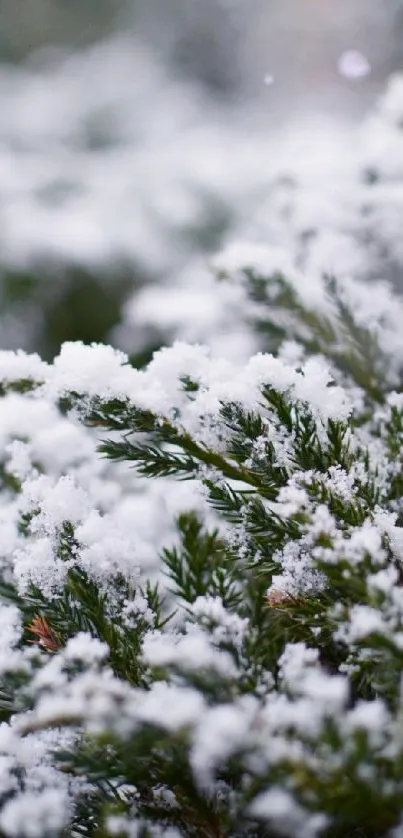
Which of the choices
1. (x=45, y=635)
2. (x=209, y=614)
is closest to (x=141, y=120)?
(x=45, y=635)

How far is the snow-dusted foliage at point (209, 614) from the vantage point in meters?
0.45

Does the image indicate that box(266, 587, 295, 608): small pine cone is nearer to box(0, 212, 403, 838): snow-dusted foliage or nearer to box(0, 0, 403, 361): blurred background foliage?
box(0, 212, 403, 838): snow-dusted foliage

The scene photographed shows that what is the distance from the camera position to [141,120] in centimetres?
304

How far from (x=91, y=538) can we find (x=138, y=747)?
23cm

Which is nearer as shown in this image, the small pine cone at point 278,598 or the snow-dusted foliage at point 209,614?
the snow-dusted foliage at point 209,614

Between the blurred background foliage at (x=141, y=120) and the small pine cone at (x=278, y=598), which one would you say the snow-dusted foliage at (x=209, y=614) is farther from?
the blurred background foliage at (x=141, y=120)

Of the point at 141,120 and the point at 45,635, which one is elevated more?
the point at 141,120

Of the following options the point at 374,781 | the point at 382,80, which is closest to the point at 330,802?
the point at 374,781

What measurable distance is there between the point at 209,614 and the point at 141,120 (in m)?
2.85

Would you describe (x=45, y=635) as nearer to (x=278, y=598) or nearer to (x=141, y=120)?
(x=278, y=598)

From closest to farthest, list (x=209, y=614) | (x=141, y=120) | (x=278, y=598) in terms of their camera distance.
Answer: (x=209, y=614), (x=278, y=598), (x=141, y=120)

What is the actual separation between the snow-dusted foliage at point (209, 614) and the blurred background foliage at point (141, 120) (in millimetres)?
1342

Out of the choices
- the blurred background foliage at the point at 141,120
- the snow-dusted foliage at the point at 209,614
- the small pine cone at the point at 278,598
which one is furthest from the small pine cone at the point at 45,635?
the blurred background foliage at the point at 141,120

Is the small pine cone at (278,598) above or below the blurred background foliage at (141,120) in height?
below
